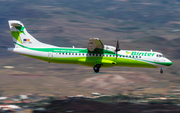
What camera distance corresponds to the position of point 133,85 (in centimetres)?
15638

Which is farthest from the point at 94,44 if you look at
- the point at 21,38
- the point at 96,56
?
the point at 21,38

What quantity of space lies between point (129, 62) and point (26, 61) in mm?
159182

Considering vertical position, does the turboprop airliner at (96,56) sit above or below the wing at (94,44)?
below

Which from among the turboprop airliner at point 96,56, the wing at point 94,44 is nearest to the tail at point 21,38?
the turboprop airliner at point 96,56

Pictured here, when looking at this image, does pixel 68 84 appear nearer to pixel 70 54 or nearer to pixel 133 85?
pixel 133 85

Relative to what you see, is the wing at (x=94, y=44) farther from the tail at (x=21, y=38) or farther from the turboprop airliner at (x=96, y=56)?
the tail at (x=21, y=38)

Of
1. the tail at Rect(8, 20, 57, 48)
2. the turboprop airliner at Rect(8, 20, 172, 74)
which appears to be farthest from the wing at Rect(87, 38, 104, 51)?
the tail at Rect(8, 20, 57, 48)

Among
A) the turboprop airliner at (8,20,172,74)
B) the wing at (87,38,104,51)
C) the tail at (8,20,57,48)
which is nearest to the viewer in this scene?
the wing at (87,38,104,51)

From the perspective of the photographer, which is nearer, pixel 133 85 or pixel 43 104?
pixel 43 104

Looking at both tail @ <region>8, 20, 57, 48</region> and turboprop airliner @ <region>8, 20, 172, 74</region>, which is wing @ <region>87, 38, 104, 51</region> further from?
tail @ <region>8, 20, 57, 48</region>

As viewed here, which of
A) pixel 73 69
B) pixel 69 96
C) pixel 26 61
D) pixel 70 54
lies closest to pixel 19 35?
pixel 70 54

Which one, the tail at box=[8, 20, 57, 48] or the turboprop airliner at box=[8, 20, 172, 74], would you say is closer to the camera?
the turboprop airliner at box=[8, 20, 172, 74]

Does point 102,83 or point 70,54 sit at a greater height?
point 70,54

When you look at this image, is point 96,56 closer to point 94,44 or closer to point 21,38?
point 94,44
